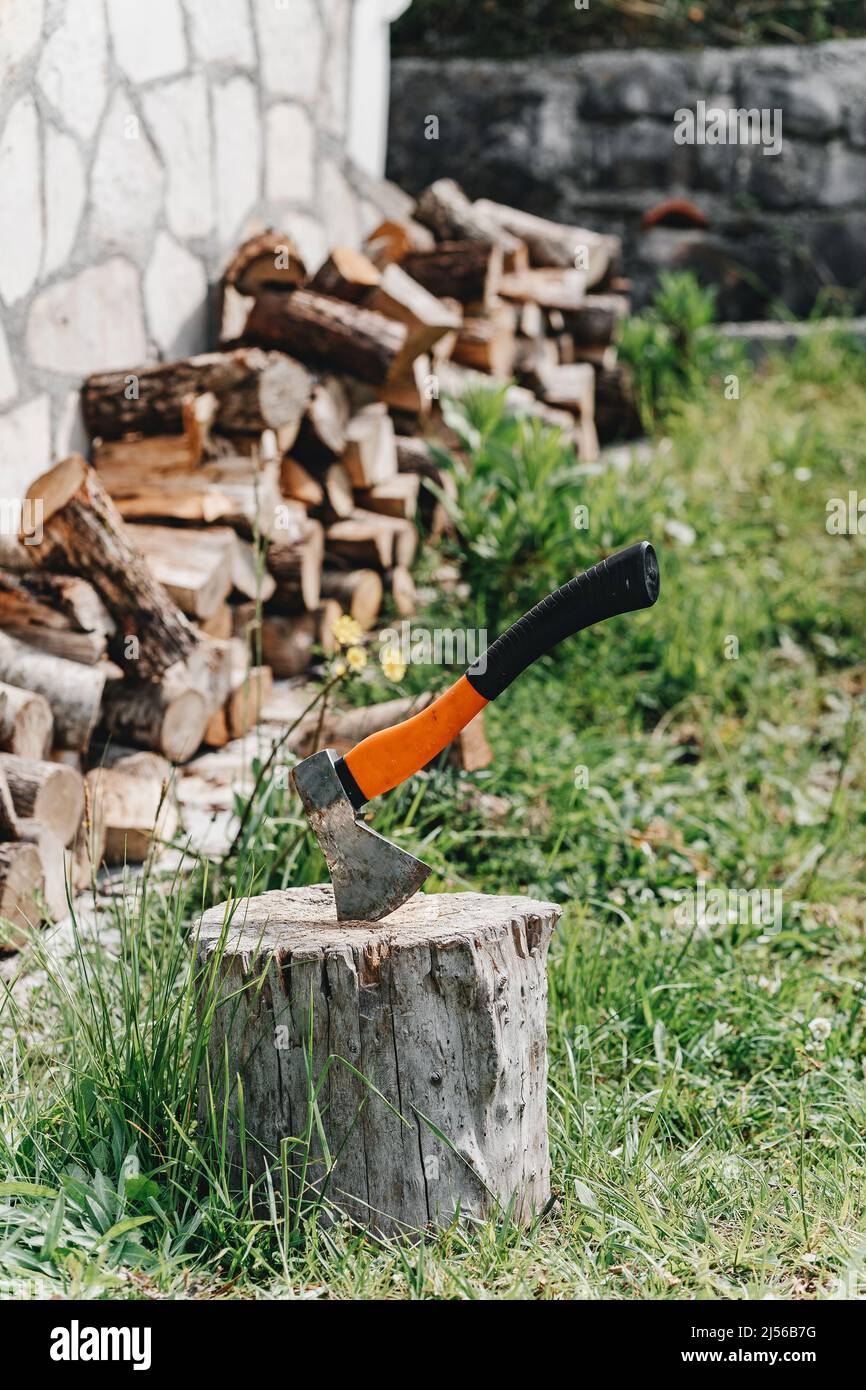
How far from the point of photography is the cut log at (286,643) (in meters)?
4.09

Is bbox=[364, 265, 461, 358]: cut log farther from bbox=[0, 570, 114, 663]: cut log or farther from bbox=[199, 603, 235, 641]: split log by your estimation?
bbox=[0, 570, 114, 663]: cut log

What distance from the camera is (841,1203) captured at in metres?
2.07

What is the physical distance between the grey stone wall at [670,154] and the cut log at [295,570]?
162 inches

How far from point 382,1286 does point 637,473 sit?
13.3 ft

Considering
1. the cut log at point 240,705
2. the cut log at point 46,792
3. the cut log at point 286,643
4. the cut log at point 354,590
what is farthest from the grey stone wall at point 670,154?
the cut log at point 46,792

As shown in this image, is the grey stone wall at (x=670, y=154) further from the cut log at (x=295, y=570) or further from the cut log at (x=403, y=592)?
the cut log at (x=295, y=570)

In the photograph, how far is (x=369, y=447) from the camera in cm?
438

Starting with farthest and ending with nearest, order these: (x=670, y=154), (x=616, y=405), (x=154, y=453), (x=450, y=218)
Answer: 1. (x=670, y=154)
2. (x=616, y=405)
3. (x=450, y=218)
4. (x=154, y=453)

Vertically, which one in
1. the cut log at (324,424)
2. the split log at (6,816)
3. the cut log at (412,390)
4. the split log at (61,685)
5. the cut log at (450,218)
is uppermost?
the cut log at (450,218)

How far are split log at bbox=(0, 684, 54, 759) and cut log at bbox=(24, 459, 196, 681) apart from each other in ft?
1.15

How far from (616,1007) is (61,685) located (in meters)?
1.46

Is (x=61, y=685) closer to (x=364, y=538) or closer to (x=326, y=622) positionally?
(x=326, y=622)

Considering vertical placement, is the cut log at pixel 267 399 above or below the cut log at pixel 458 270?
below

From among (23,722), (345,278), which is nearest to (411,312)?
(345,278)
